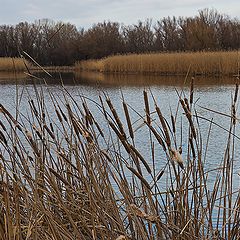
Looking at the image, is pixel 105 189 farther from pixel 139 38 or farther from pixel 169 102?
pixel 139 38

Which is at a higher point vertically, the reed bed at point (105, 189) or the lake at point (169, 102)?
the reed bed at point (105, 189)

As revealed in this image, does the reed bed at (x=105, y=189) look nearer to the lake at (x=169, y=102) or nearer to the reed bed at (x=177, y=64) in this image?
the lake at (x=169, y=102)

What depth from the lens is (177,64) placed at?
56.7 feet

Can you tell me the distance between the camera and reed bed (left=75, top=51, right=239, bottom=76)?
1556 cm

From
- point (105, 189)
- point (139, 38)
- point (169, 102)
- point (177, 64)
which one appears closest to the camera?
point (105, 189)

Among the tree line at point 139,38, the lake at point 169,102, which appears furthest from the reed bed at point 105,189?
the tree line at point 139,38

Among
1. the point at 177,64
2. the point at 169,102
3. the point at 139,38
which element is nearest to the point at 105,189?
the point at 169,102

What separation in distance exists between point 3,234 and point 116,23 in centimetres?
3714

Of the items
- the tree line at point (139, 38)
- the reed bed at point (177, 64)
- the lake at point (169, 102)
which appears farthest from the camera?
the tree line at point (139, 38)

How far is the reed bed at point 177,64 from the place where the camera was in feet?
51.0

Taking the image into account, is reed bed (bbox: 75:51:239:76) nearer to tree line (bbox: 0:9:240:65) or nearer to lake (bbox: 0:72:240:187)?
lake (bbox: 0:72:240:187)

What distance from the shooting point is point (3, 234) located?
4.79ft

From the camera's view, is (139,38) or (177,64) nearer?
(177,64)

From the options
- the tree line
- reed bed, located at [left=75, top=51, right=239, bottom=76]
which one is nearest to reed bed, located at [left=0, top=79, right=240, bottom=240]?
reed bed, located at [left=75, top=51, right=239, bottom=76]
